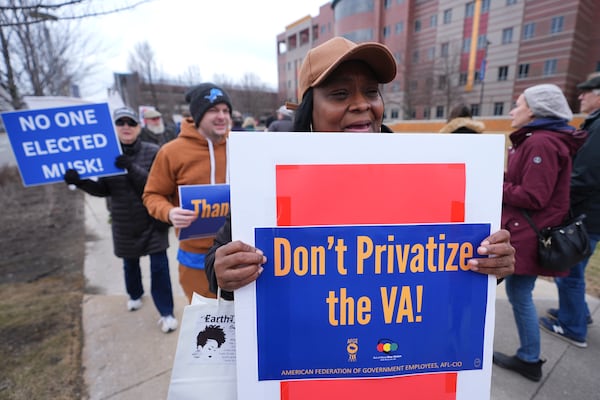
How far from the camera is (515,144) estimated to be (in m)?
2.32

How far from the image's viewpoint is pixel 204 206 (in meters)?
2.01

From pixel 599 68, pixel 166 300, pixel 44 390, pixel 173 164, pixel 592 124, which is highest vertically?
pixel 599 68

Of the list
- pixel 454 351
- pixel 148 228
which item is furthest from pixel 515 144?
pixel 148 228

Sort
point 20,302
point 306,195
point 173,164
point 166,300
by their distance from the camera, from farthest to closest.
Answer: point 20,302 → point 166,300 → point 173,164 → point 306,195

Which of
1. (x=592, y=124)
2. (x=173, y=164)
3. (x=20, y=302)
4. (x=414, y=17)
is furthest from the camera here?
(x=414, y=17)

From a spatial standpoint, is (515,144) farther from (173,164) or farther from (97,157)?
(97,157)

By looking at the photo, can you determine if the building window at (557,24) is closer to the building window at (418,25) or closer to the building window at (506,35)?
the building window at (506,35)

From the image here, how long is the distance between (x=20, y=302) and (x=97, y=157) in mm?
1981

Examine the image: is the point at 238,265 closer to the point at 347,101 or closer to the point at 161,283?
the point at 347,101

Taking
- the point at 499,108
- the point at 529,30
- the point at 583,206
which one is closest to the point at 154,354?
the point at 583,206

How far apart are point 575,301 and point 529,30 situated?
37.1 metres

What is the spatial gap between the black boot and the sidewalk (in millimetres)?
45

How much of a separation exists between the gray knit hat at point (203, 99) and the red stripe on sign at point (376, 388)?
1830 millimetres

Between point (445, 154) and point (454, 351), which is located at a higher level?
point (445, 154)
